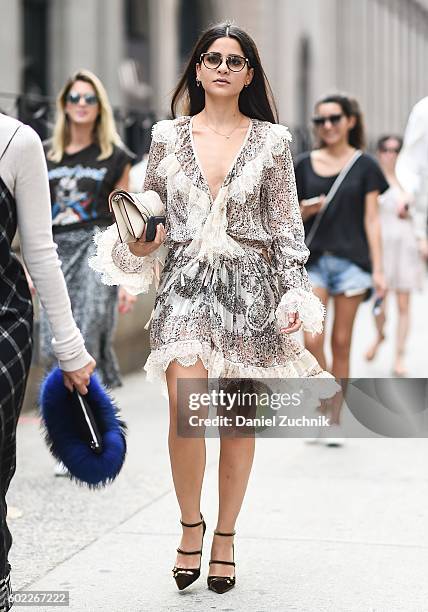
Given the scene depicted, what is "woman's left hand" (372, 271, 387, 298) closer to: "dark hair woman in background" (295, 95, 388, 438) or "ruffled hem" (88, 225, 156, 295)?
"dark hair woman in background" (295, 95, 388, 438)

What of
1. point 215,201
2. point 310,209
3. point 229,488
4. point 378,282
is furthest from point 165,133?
point 378,282

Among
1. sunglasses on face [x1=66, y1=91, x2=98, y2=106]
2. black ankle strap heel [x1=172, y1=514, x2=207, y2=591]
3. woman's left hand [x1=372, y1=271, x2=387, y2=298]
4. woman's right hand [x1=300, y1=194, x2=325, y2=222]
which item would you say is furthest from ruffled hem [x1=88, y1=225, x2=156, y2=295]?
woman's left hand [x1=372, y1=271, x2=387, y2=298]

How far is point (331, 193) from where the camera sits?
297 inches

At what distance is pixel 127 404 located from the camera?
30.2 feet

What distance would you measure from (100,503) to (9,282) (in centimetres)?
276

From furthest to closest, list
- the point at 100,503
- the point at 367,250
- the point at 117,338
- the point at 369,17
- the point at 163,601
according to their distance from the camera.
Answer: the point at 369,17, the point at 117,338, the point at 367,250, the point at 100,503, the point at 163,601

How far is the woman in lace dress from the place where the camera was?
4.58 m

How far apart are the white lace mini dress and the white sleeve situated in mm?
872

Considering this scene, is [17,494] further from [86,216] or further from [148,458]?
[86,216]

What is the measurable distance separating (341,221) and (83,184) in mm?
1623

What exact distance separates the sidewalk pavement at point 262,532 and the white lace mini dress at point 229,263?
0.81 meters

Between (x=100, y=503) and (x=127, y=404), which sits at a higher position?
(x=100, y=503)

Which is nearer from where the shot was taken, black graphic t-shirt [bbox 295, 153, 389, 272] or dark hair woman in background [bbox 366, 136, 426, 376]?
black graphic t-shirt [bbox 295, 153, 389, 272]

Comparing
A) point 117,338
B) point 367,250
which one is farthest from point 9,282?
point 117,338
